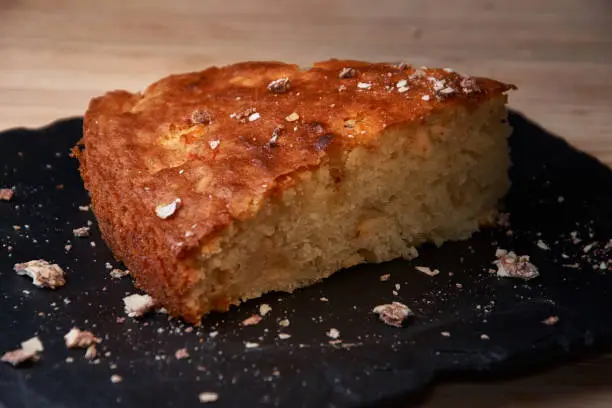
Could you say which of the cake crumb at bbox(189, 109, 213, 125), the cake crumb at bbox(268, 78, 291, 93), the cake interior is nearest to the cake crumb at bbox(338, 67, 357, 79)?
the cake crumb at bbox(268, 78, 291, 93)

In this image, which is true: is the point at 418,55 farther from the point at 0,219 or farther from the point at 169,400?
the point at 169,400

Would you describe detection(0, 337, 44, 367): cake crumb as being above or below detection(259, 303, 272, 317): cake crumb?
below

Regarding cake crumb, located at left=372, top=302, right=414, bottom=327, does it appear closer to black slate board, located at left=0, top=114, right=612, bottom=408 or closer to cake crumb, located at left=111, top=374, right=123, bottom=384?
black slate board, located at left=0, top=114, right=612, bottom=408

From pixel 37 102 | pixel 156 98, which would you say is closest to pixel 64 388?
pixel 156 98

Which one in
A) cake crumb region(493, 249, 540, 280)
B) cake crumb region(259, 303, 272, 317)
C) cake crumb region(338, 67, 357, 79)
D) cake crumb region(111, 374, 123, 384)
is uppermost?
cake crumb region(338, 67, 357, 79)

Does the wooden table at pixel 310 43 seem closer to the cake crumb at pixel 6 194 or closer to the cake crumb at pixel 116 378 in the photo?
the cake crumb at pixel 6 194

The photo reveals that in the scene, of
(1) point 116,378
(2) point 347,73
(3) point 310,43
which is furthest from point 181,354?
(3) point 310,43

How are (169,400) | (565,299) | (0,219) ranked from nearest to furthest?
1. (169,400)
2. (565,299)
3. (0,219)
